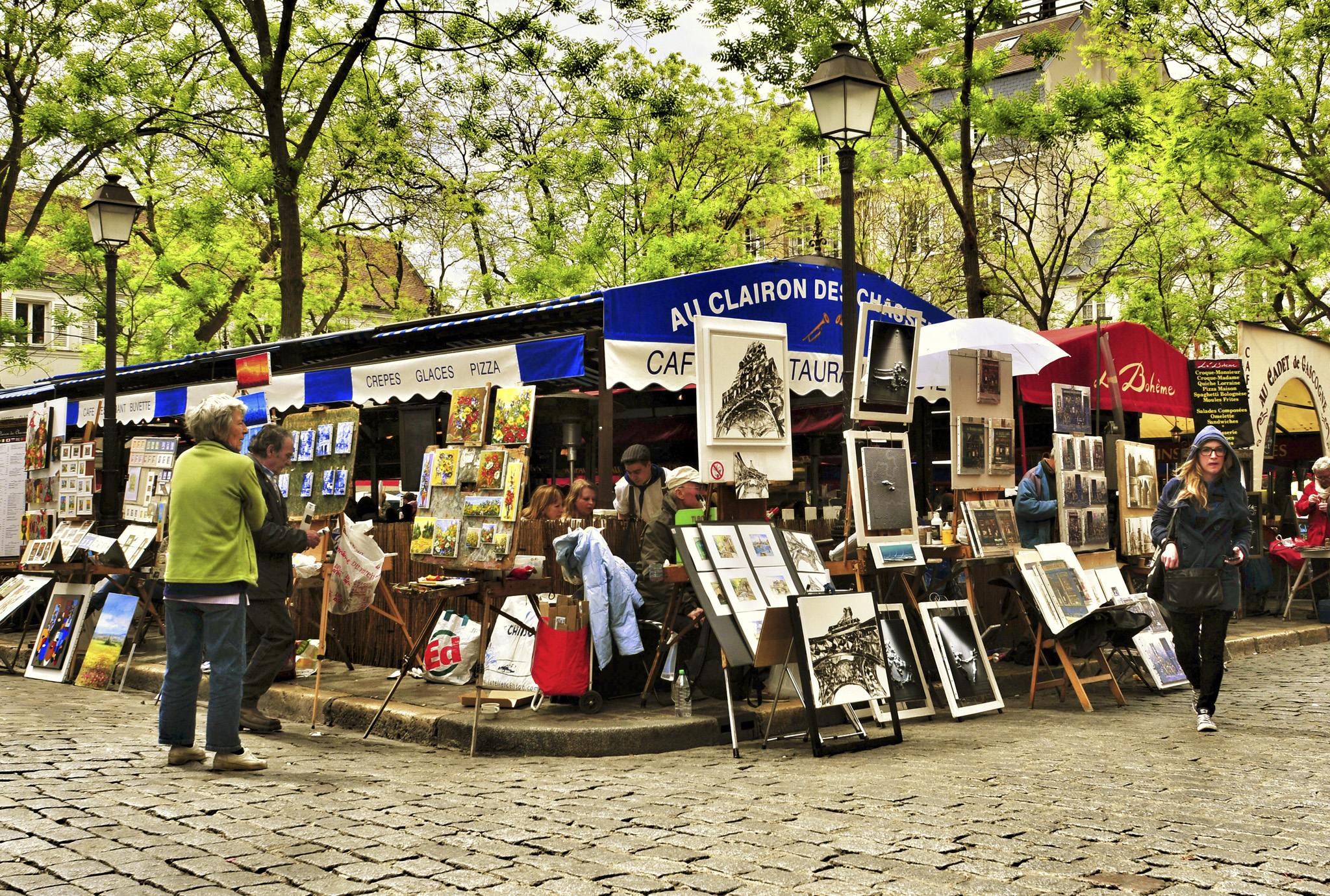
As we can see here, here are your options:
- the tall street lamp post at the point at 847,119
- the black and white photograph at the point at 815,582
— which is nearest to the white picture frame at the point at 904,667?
the black and white photograph at the point at 815,582

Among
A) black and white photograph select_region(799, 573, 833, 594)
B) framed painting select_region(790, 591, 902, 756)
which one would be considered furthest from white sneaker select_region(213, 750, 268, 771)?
black and white photograph select_region(799, 573, 833, 594)

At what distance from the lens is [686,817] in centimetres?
487

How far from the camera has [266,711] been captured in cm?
848

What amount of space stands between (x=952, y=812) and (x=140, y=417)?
12.2 m

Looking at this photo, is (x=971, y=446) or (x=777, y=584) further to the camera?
(x=971, y=446)

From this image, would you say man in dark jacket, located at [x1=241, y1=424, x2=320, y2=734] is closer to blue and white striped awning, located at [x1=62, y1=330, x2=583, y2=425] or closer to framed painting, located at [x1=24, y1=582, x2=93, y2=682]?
blue and white striped awning, located at [x1=62, y1=330, x2=583, y2=425]

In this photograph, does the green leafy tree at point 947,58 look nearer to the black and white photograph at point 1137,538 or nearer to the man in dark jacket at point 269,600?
the black and white photograph at point 1137,538

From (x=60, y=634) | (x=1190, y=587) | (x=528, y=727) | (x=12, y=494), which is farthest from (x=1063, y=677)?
(x=12, y=494)

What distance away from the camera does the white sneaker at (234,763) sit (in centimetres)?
579

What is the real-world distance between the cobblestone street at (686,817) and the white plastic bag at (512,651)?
1207 mm

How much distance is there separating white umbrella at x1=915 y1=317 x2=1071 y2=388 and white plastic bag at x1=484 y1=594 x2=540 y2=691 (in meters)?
3.56

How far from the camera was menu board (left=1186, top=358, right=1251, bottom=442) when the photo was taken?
1325cm

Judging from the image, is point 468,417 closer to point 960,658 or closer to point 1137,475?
point 960,658

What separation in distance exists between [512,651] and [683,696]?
1688 millimetres
